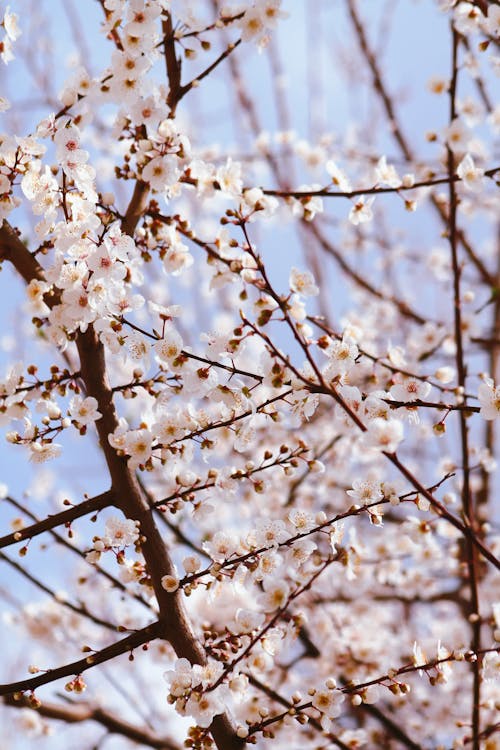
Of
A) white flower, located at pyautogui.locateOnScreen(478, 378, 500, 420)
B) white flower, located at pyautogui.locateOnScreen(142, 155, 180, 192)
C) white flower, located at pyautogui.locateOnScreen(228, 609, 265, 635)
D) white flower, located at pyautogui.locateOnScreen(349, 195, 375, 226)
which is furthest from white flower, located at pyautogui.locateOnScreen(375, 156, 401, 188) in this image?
white flower, located at pyautogui.locateOnScreen(228, 609, 265, 635)

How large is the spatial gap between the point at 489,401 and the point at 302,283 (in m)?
0.71

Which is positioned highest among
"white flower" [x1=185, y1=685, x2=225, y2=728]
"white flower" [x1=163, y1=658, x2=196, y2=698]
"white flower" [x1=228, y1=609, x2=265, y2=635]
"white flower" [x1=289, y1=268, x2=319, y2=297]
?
"white flower" [x1=289, y1=268, x2=319, y2=297]

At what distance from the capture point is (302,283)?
2260 millimetres

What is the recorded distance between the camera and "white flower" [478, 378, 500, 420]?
1.88 m

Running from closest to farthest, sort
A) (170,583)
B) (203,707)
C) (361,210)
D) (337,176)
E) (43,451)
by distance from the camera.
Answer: (203,707) → (170,583) → (43,451) → (337,176) → (361,210)

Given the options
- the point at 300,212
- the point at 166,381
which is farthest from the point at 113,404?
the point at 300,212

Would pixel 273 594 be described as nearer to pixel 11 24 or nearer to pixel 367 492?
pixel 367 492

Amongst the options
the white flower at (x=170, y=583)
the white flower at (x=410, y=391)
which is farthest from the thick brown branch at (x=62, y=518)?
the white flower at (x=410, y=391)

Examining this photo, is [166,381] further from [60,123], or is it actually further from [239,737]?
[239,737]

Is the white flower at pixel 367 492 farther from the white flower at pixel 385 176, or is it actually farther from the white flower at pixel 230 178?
the white flower at pixel 385 176

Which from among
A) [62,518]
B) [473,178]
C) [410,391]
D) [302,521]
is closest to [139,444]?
[62,518]

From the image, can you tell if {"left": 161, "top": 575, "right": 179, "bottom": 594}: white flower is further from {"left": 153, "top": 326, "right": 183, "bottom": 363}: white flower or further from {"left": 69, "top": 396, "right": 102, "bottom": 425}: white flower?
{"left": 153, "top": 326, "right": 183, "bottom": 363}: white flower

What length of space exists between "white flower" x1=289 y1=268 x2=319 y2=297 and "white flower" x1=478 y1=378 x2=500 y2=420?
24.9 inches

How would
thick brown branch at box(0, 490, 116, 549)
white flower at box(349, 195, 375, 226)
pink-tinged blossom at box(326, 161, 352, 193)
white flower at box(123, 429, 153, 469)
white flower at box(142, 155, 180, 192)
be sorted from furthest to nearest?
white flower at box(349, 195, 375, 226) → pink-tinged blossom at box(326, 161, 352, 193) → white flower at box(142, 155, 180, 192) → white flower at box(123, 429, 153, 469) → thick brown branch at box(0, 490, 116, 549)
